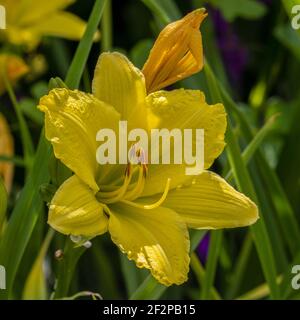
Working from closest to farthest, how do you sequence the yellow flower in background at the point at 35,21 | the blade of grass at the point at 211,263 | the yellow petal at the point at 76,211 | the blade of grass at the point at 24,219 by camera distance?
the yellow petal at the point at 76,211, the blade of grass at the point at 24,219, the blade of grass at the point at 211,263, the yellow flower in background at the point at 35,21

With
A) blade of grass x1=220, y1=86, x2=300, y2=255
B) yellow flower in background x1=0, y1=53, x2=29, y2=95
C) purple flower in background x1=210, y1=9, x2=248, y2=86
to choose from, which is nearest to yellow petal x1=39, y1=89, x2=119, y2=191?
blade of grass x1=220, y1=86, x2=300, y2=255

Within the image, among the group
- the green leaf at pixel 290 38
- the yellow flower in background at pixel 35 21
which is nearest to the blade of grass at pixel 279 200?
the green leaf at pixel 290 38

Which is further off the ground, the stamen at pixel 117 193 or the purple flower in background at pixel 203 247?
the stamen at pixel 117 193

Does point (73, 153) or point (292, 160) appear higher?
point (73, 153)

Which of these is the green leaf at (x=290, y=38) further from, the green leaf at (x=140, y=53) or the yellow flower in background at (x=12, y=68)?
the yellow flower in background at (x=12, y=68)

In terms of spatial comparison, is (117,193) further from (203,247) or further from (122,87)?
(203,247)

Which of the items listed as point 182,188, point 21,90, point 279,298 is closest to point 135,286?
point 279,298

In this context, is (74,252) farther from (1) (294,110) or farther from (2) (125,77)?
(1) (294,110)
